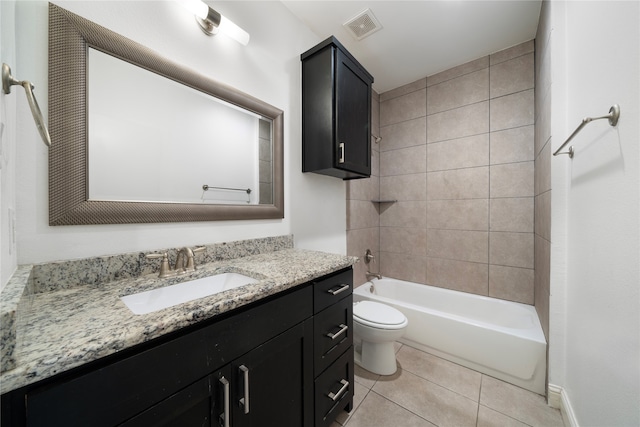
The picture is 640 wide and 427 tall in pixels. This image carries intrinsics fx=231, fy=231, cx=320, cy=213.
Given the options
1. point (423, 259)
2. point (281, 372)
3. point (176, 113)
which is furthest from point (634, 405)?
point (176, 113)

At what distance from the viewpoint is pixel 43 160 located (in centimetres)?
77

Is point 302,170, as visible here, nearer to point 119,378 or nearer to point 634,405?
point 119,378

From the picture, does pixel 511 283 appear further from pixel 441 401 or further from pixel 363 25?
pixel 363 25


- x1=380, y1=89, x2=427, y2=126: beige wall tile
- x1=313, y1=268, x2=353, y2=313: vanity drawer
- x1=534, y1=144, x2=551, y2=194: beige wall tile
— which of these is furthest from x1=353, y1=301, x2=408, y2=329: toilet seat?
x1=380, y1=89, x2=427, y2=126: beige wall tile

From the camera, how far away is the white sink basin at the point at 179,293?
82 centimetres

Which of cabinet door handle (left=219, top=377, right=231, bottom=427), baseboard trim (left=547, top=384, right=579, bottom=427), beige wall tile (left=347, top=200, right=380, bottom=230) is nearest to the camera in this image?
cabinet door handle (left=219, top=377, right=231, bottom=427)

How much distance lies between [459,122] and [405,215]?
104cm

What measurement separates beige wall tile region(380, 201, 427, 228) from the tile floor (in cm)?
130

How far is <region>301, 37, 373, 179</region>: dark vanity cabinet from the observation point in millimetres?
1522

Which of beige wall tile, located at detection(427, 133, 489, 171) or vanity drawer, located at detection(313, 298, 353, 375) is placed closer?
vanity drawer, located at detection(313, 298, 353, 375)

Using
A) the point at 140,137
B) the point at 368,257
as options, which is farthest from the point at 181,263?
the point at 368,257

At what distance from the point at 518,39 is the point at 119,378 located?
3.08 metres

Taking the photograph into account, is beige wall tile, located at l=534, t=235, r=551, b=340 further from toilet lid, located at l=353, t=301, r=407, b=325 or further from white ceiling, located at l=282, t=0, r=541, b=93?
white ceiling, located at l=282, t=0, r=541, b=93

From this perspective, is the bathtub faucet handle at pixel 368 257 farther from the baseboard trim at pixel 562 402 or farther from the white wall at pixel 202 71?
the baseboard trim at pixel 562 402
